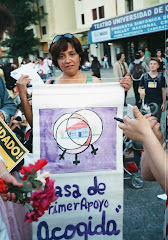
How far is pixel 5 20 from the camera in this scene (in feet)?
5.14

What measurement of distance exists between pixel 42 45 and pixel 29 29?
373cm

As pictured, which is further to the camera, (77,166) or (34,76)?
(34,76)

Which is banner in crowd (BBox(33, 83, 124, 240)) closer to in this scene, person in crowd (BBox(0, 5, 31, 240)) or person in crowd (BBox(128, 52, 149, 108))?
person in crowd (BBox(0, 5, 31, 240))

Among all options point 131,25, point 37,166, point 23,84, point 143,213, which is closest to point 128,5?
point 131,25

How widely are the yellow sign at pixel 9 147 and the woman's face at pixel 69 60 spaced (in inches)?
25.7

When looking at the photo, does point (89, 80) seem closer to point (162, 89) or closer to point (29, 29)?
point (162, 89)

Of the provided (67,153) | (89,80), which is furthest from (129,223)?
(89,80)

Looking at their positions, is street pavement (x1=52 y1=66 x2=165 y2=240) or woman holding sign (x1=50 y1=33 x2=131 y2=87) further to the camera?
street pavement (x1=52 y1=66 x2=165 y2=240)

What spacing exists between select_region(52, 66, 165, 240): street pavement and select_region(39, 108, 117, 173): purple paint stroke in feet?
1.54

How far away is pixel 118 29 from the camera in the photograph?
18.2 metres

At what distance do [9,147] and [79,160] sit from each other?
0.44 meters

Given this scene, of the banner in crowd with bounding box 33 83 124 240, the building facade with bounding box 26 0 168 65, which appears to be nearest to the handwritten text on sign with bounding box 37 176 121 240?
the banner in crowd with bounding box 33 83 124 240

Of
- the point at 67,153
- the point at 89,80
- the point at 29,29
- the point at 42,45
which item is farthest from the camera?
the point at 42,45

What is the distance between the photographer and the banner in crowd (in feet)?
5.54
